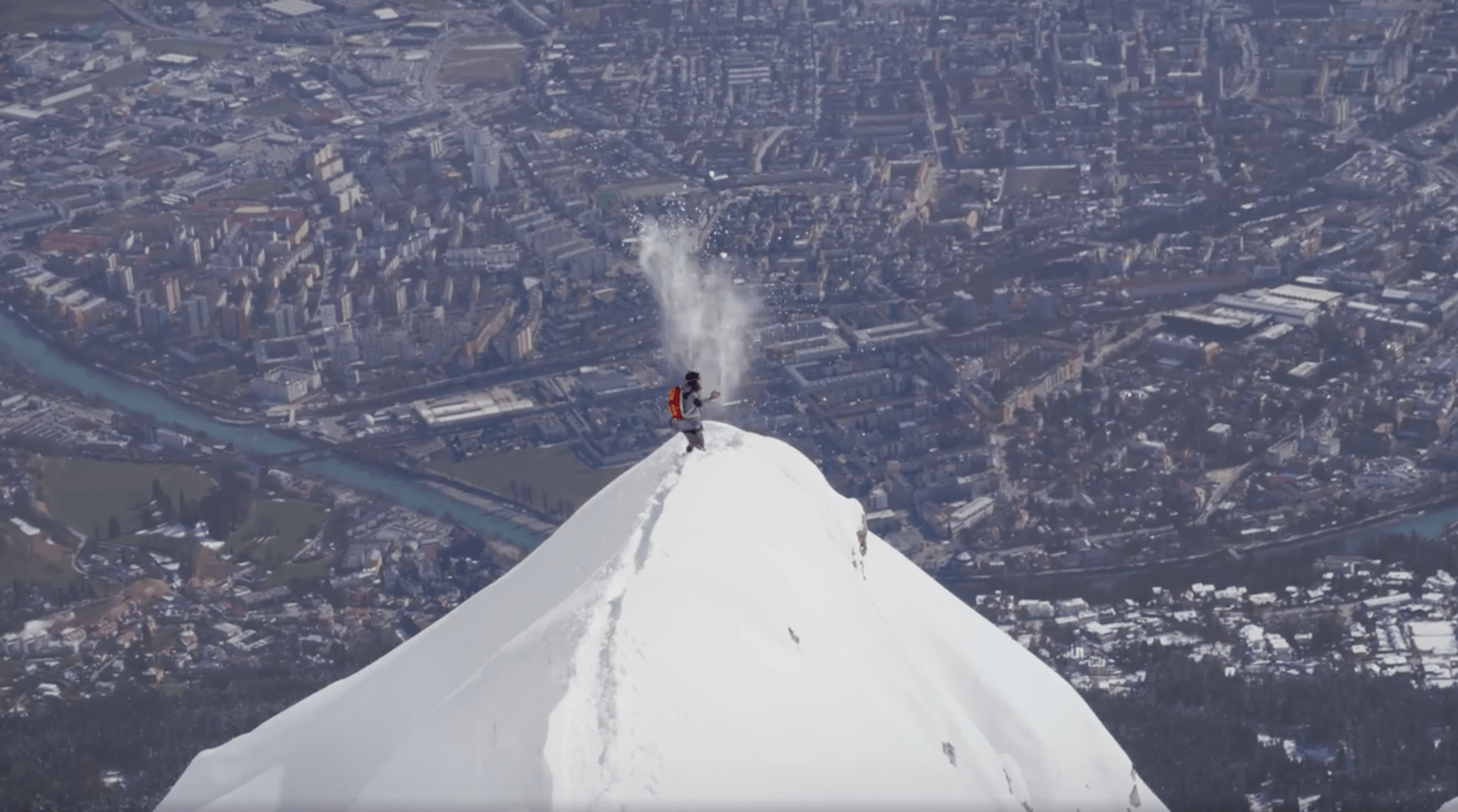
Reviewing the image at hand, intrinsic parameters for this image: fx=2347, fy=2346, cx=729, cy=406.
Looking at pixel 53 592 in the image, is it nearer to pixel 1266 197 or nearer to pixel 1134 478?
pixel 1134 478

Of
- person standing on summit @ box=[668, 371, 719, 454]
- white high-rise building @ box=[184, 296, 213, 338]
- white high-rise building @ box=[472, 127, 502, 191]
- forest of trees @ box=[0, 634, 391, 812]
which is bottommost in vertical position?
forest of trees @ box=[0, 634, 391, 812]

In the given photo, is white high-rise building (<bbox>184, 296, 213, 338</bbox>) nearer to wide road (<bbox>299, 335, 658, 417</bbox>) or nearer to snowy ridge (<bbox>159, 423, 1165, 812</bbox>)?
wide road (<bbox>299, 335, 658, 417</bbox>)

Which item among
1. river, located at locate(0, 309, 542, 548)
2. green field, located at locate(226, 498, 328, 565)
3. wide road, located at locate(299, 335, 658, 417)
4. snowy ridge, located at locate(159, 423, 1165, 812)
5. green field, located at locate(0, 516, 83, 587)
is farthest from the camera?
wide road, located at locate(299, 335, 658, 417)

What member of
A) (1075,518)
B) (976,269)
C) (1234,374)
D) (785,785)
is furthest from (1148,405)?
(785,785)

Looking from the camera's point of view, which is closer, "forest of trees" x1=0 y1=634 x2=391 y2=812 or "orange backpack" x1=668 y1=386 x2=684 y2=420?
"orange backpack" x1=668 y1=386 x2=684 y2=420

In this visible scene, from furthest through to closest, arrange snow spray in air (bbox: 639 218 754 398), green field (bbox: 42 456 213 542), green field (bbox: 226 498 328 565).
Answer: snow spray in air (bbox: 639 218 754 398) < green field (bbox: 42 456 213 542) < green field (bbox: 226 498 328 565)

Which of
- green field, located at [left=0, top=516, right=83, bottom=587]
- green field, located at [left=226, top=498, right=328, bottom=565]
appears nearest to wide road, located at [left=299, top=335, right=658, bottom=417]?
green field, located at [left=226, top=498, right=328, bottom=565]

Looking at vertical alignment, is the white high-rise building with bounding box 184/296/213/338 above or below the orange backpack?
below
